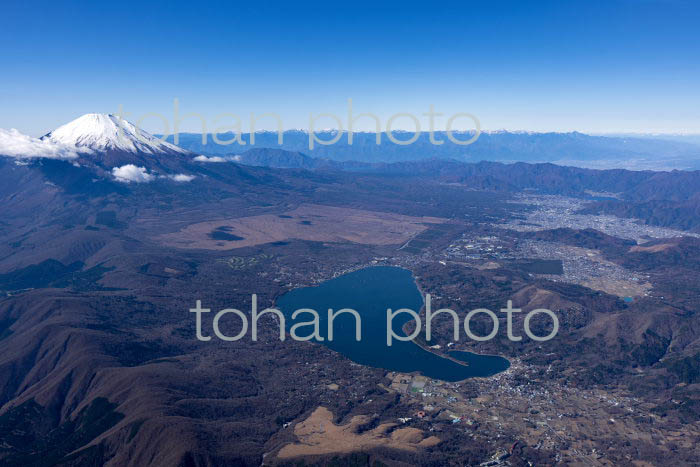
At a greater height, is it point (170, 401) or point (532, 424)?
point (170, 401)

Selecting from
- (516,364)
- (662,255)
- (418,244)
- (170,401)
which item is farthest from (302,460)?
(662,255)

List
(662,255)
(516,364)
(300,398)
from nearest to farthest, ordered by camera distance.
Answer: (300,398), (516,364), (662,255)

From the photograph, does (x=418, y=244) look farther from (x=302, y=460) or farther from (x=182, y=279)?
(x=302, y=460)

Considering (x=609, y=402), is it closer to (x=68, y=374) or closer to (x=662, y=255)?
(x=68, y=374)

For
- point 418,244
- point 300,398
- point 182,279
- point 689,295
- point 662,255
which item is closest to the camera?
point 300,398

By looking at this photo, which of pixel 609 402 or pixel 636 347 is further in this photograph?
pixel 636 347

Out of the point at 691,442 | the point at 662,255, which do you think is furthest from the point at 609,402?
the point at 662,255
